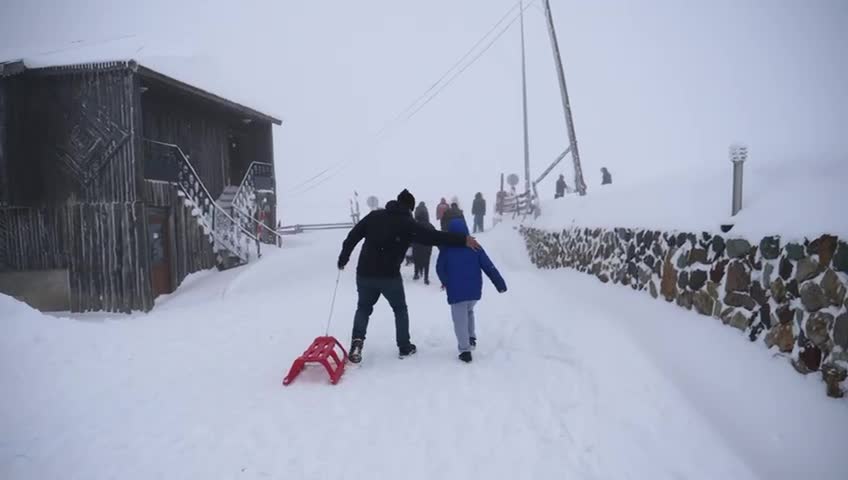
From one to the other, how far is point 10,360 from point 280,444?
9.89 ft

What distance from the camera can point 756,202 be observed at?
13.3ft

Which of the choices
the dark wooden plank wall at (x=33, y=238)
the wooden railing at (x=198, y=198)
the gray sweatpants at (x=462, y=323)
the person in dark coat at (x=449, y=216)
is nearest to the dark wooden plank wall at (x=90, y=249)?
the dark wooden plank wall at (x=33, y=238)

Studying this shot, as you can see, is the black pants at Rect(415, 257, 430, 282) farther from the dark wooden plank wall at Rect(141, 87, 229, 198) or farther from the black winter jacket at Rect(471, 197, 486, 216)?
the black winter jacket at Rect(471, 197, 486, 216)

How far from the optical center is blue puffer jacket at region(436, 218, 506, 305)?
4945 mm

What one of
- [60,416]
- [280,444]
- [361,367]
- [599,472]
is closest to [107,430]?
[60,416]

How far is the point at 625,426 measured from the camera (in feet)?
11.4

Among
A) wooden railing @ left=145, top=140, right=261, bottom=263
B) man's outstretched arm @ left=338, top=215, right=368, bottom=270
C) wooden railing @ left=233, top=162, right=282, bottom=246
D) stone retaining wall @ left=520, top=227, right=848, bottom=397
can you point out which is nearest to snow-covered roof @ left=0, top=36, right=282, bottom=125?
wooden railing @ left=145, top=140, right=261, bottom=263

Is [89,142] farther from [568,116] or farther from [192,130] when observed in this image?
[568,116]

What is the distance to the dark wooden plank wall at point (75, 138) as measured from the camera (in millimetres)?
10578

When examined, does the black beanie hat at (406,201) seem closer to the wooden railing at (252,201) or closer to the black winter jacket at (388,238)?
the black winter jacket at (388,238)

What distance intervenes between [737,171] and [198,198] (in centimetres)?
1315

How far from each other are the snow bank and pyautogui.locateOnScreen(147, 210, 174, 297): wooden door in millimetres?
11042

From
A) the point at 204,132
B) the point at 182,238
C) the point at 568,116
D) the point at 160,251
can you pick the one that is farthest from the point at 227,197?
the point at 568,116

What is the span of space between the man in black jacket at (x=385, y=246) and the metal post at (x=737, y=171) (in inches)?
99.7
